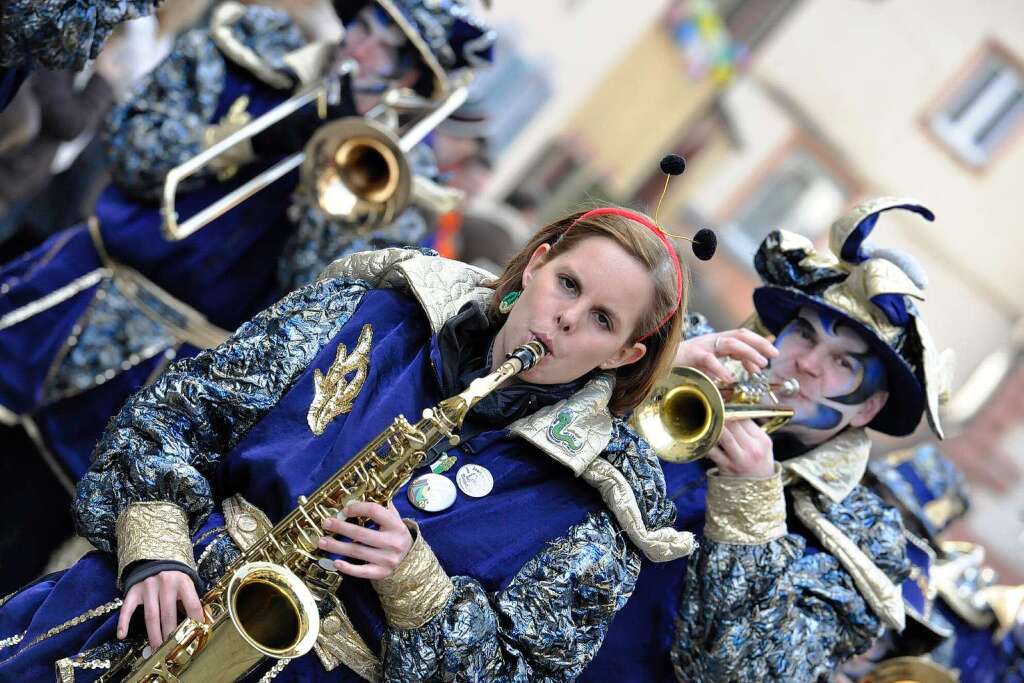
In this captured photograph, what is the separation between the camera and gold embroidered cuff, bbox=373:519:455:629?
241 cm

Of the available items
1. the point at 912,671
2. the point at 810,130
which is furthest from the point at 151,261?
the point at 810,130

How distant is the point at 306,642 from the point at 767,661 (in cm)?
165

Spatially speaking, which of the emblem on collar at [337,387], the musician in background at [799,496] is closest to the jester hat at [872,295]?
the musician in background at [799,496]

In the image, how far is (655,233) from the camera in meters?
2.69

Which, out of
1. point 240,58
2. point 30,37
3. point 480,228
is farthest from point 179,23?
point 30,37

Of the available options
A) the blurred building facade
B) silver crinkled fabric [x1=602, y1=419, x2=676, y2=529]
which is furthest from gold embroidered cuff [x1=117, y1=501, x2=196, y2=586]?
the blurred building facade

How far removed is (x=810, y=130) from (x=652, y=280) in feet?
51.4

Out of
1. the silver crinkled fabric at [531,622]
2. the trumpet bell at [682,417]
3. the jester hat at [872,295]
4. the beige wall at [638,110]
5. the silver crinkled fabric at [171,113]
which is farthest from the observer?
the beige wall at [638,110]

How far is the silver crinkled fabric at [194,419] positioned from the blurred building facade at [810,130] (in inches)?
473

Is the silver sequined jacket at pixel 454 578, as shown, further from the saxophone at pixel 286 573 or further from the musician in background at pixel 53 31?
the musician in background at pixel 53 31

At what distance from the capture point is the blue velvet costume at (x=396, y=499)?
2551 millimetres

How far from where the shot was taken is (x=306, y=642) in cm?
224

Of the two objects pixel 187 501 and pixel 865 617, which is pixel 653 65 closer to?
pixel 865 617

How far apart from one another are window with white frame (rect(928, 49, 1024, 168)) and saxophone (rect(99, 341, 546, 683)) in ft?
52.2
